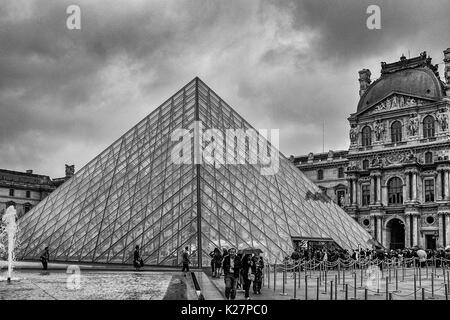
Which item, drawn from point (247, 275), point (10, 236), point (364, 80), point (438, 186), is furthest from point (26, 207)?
point (247, 275)

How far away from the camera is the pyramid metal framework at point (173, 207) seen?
22625mm

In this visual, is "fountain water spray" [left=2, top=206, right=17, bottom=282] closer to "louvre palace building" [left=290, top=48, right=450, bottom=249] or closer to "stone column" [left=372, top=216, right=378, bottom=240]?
"stone column" [left=372, top=216, right=378, bottom=240]

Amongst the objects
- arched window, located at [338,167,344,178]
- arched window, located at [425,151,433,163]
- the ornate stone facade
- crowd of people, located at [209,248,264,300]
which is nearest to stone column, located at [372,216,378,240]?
arched window, located at [425,151,433,163]

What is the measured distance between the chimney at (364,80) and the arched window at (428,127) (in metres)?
10.2

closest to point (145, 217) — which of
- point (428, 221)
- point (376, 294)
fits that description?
point (376, 294)

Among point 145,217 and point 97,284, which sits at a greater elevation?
point 145,217

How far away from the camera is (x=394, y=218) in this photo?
55.8 metres

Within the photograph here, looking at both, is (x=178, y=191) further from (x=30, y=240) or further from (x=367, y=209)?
(x=367, y=209)

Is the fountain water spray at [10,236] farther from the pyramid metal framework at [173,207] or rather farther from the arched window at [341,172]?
the arched window at [341,172]

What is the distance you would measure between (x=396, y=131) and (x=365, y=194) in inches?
298

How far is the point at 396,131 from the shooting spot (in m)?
56.6

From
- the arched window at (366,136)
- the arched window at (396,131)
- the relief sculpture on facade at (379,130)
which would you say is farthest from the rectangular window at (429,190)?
the arched window at (366,136)

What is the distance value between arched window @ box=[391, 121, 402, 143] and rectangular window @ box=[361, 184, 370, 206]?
5820mm

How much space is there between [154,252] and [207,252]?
87.0 inches
